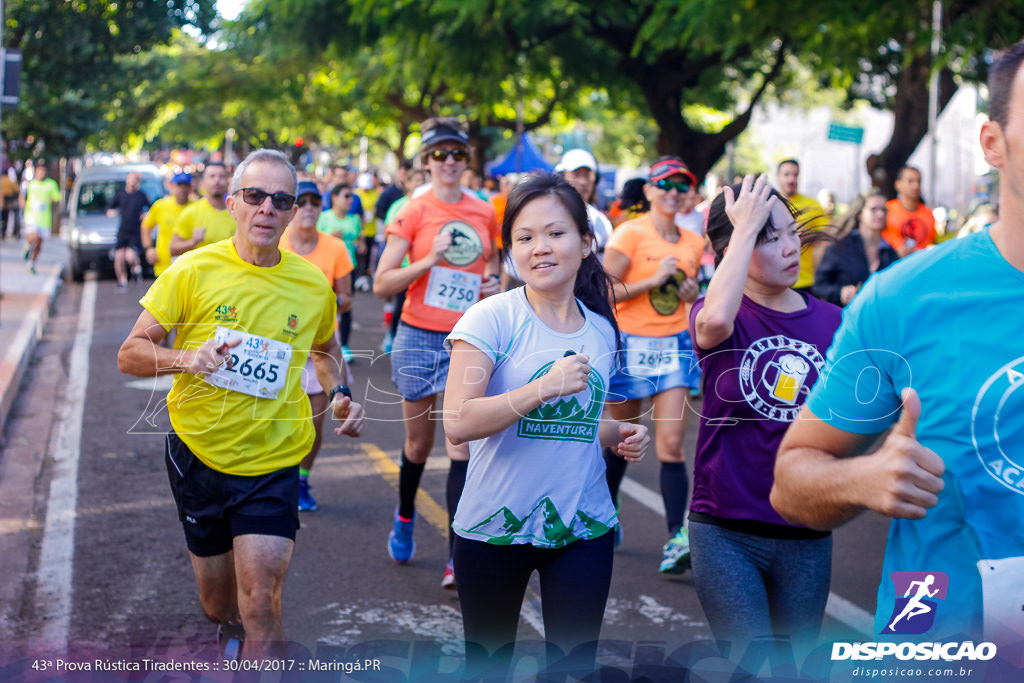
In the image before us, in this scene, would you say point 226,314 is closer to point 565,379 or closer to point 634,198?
point 565,379

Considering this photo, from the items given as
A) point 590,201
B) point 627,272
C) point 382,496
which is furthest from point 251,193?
point 590,201

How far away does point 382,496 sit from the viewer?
272 inches

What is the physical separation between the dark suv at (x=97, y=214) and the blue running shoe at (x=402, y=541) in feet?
48.9

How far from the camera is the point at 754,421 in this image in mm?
3395

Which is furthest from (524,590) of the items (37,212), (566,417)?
(37,212)

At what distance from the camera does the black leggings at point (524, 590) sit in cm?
306

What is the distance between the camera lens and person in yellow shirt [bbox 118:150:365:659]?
3.61 meters

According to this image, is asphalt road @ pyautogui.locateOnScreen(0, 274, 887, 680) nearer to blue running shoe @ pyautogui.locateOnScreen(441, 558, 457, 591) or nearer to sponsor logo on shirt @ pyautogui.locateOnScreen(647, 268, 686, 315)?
blue running shoe @ pyautogui.locateOnScreen(441, 558, 457, 591)

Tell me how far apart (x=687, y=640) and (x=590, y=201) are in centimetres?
442

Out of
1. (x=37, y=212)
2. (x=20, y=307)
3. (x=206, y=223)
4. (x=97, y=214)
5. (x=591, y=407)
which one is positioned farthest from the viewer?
(x=97, y=214)

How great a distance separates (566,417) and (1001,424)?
1.42 meters

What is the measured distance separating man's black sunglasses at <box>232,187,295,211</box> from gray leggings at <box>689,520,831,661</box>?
1.80 metres

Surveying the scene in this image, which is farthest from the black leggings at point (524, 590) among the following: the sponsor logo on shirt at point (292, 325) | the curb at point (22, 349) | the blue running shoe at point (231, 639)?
the curb at point (22, 349)

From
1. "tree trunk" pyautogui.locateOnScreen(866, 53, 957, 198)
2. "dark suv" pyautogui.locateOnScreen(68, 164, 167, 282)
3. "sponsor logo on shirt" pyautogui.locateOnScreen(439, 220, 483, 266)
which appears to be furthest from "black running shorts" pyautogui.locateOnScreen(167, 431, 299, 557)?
"dark suv" pyautogui.locateOnScreen(68, 164, 167, 282)
